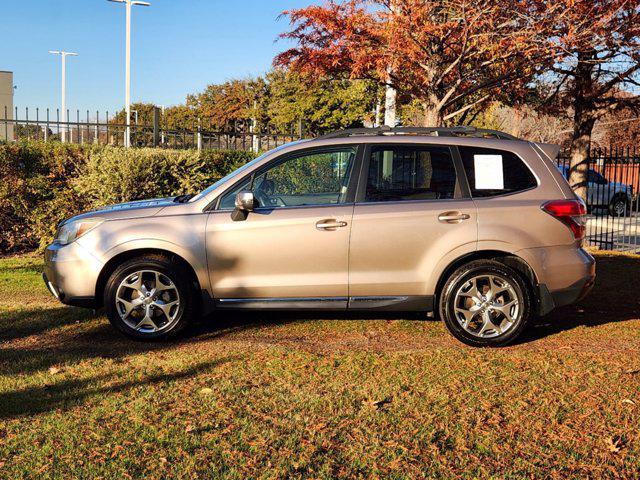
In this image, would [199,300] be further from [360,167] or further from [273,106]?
[273,106]

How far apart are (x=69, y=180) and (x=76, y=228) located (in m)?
5.62

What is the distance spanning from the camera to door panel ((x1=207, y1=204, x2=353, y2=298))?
597 cm

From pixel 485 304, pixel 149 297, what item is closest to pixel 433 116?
pixel 485 304

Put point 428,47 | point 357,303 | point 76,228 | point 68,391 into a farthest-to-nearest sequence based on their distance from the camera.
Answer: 1. point 428,47
2. point 76,228
3. point 357,303
4. point 68,391

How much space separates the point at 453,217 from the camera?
5.94m

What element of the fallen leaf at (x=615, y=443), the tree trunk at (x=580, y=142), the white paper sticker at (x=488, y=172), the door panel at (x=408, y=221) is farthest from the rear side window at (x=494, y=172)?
the tree trunk at (x=580, y=142)

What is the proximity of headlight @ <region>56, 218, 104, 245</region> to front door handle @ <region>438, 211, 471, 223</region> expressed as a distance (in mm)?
2928

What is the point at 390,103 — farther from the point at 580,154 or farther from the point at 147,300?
the point at 147,300

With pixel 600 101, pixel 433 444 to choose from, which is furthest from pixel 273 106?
pixel 433 444

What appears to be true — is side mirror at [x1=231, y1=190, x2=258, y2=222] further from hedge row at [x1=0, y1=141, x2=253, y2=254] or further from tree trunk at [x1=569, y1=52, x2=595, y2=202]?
tree trunk at [x1=569, y1=52, x2=595, y2=202]

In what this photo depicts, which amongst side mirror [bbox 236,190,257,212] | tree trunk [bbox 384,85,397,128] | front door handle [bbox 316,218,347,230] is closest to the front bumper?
side mirror [bbox 236,190,257,212]

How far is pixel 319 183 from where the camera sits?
20.5 ft

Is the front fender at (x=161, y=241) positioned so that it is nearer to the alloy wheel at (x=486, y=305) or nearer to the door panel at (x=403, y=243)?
the door panel at (x=403, y=243)

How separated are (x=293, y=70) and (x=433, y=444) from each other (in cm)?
842
